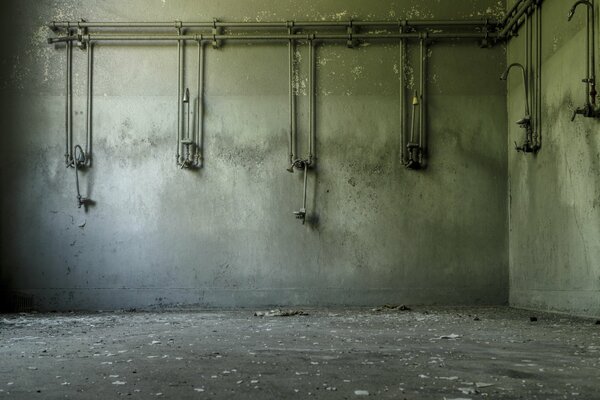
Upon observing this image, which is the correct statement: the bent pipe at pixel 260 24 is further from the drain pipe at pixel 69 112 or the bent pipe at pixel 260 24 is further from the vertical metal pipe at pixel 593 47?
the vertical metal pipe at pixel 593 47

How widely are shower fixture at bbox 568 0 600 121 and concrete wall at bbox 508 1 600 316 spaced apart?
142 mm

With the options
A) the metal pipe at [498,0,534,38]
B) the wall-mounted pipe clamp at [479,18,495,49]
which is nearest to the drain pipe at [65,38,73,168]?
the wall-mounted pipe clamp at [479,18,495,49]

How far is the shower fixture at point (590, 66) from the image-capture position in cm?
505

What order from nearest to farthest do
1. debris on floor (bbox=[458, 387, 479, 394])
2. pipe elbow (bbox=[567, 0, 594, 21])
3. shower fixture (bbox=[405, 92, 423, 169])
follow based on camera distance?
debris on floor (bbox=[458, 387, 479, 394])
pipe elbow (bbox=[567, 0, 594, 21])
shower fixture (bbox=[405, 92, 423, 169])

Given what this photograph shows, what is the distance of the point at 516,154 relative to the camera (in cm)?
695

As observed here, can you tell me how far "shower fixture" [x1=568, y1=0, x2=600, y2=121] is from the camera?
505cm

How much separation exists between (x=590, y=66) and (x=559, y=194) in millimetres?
1220

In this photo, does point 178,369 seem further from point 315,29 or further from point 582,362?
point 315,29

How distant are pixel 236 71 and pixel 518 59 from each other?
3035 millimetres

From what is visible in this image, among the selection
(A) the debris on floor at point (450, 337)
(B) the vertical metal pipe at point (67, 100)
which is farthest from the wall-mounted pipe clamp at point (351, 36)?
(A) the debris on floor at point (450, 337)

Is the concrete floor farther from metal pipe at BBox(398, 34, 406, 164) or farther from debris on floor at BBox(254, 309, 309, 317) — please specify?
metal pipe at BBox(398, 34, 406, 164)

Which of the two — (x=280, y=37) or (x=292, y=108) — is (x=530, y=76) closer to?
(x=292, y=108)

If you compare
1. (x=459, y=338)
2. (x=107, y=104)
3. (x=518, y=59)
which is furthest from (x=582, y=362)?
(x=107, y=104)

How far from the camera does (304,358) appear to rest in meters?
3.44
